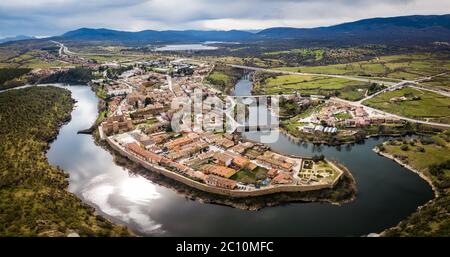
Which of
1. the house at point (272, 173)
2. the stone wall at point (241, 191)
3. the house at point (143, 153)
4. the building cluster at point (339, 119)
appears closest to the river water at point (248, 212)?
the stone wall at point (241, 191)

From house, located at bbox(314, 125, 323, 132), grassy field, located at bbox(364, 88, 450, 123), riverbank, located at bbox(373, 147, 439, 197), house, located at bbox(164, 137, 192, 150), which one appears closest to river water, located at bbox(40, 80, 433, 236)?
riverbank, located at bbox(373, 147, 439, 197)

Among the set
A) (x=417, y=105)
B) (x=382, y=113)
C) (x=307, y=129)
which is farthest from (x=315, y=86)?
(x=307, y=129)

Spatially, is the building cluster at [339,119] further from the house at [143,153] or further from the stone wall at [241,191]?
the house at [143,153]

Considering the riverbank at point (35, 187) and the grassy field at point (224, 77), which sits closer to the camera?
the riverbank at point (35, 187)

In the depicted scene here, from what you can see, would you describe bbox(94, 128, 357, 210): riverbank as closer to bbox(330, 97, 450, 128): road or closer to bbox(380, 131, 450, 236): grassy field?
bbox(380, 131, 450, 236): grassy field

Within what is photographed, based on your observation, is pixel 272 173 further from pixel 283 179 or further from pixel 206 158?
pixel 206 158

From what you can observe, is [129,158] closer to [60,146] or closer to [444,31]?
[60,146]
